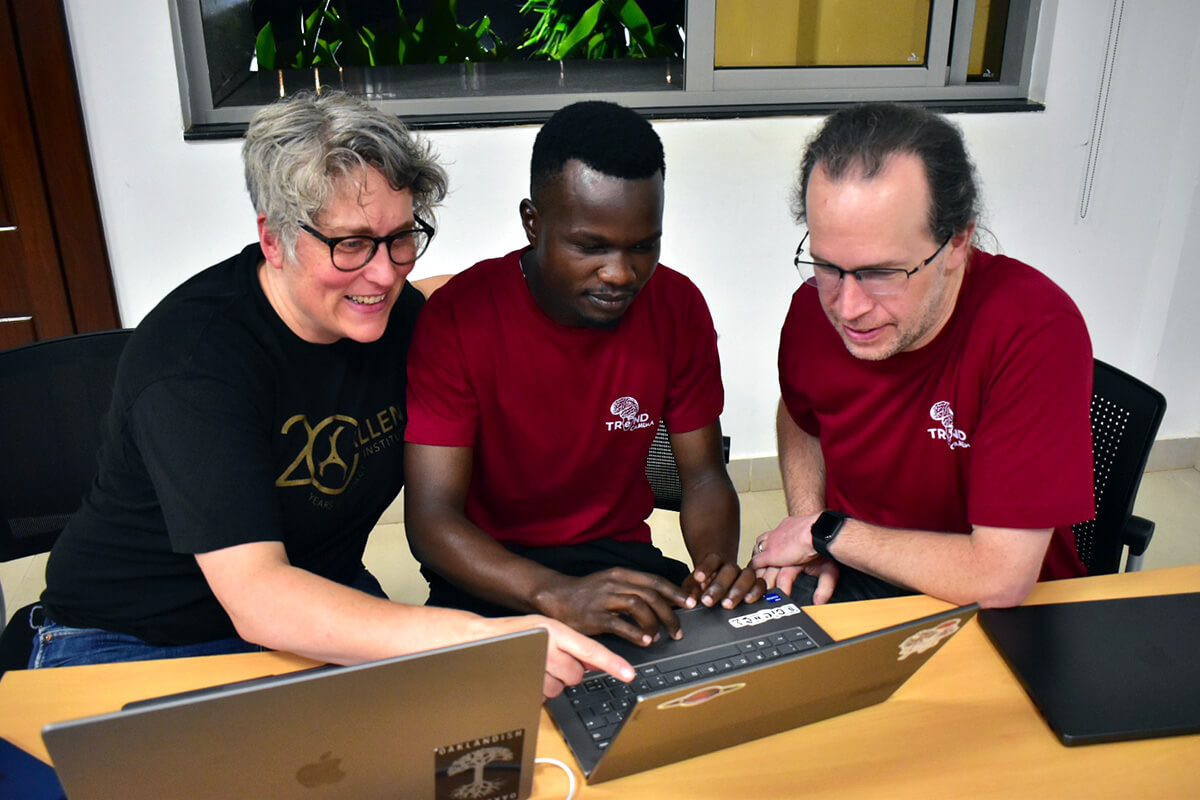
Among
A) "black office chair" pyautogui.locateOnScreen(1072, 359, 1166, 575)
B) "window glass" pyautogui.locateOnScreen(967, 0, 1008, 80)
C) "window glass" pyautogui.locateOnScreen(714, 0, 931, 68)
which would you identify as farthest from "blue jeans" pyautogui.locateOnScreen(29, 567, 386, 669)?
"window glass" pyautogui.locateOnScreen(967, 0, 1008, 80)

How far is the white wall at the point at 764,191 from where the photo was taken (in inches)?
101

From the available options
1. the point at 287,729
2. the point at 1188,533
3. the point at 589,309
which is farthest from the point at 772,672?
the point at 1188,533

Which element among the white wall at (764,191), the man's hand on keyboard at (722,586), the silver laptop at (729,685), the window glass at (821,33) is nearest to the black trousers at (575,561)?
the man's hand on keyboard at (722,586)

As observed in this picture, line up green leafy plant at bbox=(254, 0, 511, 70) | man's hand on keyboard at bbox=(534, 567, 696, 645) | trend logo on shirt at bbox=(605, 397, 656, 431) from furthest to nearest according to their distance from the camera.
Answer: green leafy plant at bbox=(254, 0, 511, 70)
trend logo on shirt at bbox=(605, 397, 656, 431)
man's hand on keyboard at bbox=(534, 567, 696, 645)

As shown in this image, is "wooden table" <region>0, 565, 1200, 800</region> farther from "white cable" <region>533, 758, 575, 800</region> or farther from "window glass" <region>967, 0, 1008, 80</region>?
"window glass" <region>967, 0, 1008, 80</region>

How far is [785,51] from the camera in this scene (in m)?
2.91

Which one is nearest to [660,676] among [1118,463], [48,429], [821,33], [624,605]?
[624,605]

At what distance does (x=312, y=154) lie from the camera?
1.29 m

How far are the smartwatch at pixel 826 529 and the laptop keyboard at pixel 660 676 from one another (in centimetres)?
30

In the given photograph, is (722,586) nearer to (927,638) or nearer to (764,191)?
(927,638)

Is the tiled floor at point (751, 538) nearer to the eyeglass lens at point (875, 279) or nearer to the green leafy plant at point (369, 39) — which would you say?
the eyeglass lens at point (875, 279)

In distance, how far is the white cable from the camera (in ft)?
3.31

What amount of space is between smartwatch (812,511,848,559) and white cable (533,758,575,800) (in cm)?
65

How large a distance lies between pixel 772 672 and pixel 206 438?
0.80 meters
